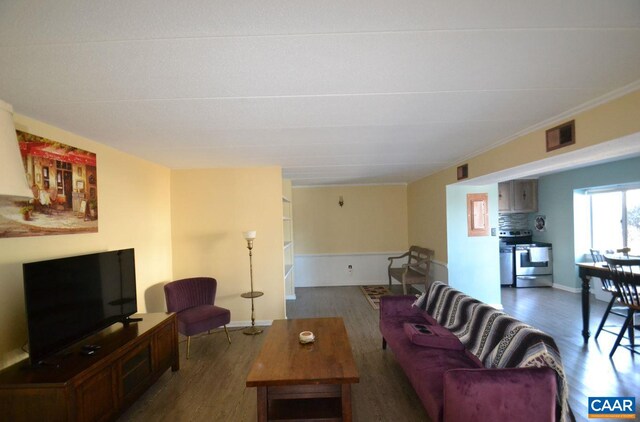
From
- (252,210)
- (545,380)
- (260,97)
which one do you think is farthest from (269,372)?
(252,210)

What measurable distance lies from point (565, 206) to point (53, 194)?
7.59m

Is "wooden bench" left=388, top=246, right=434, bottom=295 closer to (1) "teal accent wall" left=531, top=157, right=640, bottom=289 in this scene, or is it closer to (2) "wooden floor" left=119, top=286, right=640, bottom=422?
(2) "wooden floor" left=119, top=286, right=640, bottom=422

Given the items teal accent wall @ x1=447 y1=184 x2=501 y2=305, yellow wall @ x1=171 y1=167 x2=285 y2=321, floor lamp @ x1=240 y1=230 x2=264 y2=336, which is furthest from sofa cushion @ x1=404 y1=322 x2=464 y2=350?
teal accent wall @ x1=447 y1=184 x2=501 y2=305

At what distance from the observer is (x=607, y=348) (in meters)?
3.09

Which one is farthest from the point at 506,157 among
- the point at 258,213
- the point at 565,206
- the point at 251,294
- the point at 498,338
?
the point at 565,206

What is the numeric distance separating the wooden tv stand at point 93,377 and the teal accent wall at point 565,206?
6.79 metres

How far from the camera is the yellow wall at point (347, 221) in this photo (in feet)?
21.5

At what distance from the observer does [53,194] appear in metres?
2.24

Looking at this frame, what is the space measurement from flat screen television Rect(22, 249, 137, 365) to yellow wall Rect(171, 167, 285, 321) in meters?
Answer: 1.39

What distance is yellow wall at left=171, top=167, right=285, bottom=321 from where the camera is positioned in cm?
412

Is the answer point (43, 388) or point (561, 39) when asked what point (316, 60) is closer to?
point (561, 39)

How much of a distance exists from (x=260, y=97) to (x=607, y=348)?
4321mm

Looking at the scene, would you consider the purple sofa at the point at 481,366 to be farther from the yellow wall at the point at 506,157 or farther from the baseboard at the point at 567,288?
the baseboard at the point at 567,288

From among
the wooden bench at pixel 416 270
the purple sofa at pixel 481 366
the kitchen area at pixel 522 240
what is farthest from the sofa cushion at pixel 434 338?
the kitchen area at pixel 522 240
